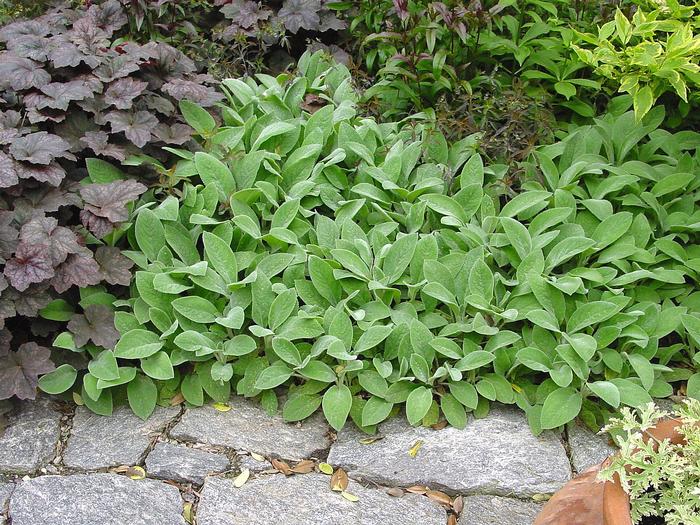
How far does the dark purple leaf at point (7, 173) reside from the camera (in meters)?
2.88

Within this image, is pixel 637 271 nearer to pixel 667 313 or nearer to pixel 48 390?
pixel 667 313

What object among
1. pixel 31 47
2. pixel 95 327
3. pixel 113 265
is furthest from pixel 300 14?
pixel 95 327

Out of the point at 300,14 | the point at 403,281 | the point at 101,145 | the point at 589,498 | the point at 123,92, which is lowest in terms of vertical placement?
the point at 403,281

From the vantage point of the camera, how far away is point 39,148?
9.98 ft

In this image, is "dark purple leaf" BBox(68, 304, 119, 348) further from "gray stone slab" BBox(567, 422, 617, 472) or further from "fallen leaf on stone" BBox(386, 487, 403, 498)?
"gray stone slab" BBox(567, 422, 617, 472)

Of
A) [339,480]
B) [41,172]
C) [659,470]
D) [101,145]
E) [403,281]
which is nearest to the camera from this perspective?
[659,470]

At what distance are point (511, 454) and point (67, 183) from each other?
2.06 metres

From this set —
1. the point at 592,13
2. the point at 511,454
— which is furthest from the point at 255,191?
the point at 592,13

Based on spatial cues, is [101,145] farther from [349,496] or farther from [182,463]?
[349,496]

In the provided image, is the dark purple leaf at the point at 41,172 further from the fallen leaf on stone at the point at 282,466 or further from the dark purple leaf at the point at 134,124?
the fallen leaf on stone at the point at 282,466

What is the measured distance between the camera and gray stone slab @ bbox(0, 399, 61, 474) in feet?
9.20

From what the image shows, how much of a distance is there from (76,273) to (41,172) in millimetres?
429

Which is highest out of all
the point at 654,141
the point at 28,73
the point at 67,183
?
the point at 28,73

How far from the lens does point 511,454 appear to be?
2770 mm
